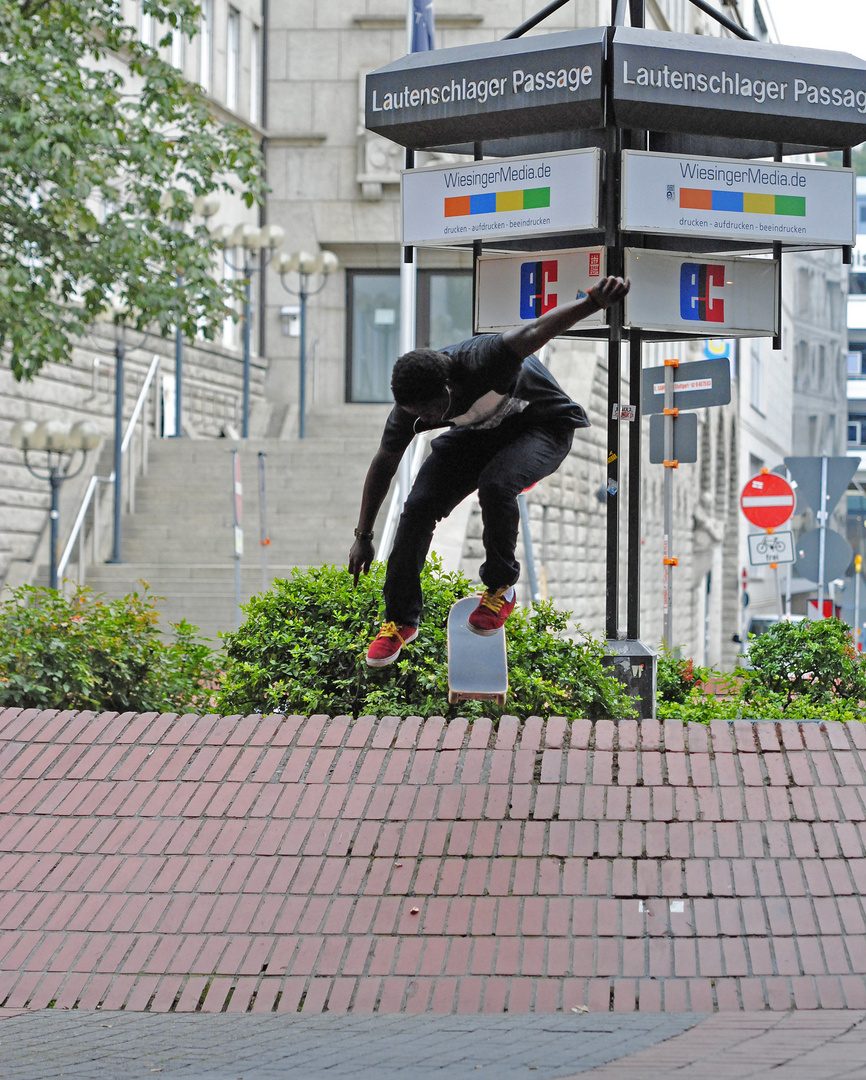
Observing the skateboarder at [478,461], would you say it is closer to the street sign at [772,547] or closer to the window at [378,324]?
the street sign at [772,547]

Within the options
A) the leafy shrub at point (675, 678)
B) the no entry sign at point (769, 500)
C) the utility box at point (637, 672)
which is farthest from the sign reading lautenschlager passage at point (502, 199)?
the no entry sign at point (769, 500)

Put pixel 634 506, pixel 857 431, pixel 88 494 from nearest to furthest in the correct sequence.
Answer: pixel 634 506 → pixel 88 494 → pixel 857 431

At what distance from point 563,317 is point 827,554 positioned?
11879mm

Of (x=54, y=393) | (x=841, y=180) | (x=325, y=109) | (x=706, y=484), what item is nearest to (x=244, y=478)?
(x=54, y=393)

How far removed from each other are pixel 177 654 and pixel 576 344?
50.4ft

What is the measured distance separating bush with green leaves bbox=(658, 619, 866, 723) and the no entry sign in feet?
27.5

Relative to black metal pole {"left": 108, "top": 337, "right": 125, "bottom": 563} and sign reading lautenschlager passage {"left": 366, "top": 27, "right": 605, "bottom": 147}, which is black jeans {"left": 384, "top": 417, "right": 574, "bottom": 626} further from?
black metal pole {"left": 108, "top": 337, "right": 125, "bottom": 563}

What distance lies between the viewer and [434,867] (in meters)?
5.84

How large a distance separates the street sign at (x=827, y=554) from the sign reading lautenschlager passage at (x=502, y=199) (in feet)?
32.5

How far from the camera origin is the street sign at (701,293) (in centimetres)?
755

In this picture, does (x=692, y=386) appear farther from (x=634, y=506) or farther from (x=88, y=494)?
(x=88, y=494)

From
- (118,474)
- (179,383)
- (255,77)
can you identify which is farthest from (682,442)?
(255,77)

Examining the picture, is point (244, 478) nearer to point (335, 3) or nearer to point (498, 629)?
point (335, 3)

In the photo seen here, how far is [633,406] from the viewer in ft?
26.8
